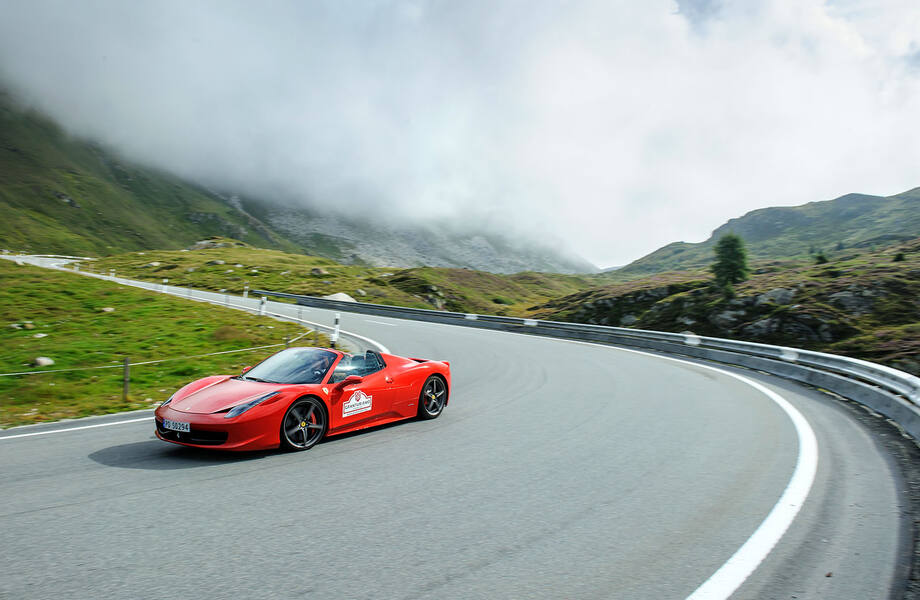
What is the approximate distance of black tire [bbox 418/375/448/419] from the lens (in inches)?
317

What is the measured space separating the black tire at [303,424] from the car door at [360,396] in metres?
0.18

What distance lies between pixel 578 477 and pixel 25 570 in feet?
13.8

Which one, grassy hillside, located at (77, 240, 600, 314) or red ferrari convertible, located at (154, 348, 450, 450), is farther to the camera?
grassy hillside, located at (77, 240, 600, 314)

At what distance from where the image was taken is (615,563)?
11.6 ft

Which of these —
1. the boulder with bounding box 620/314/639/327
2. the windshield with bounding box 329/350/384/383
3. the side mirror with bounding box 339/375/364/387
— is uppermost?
the boulder with bounding box 620/314/639/327

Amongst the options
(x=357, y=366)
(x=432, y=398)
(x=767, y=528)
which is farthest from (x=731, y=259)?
(x=767, y=528)

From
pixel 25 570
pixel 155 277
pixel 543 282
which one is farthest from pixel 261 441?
pixel 543 282

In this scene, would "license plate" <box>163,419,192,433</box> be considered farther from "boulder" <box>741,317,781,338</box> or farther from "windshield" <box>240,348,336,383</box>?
"boulder" <box>741,317,781,338</box>

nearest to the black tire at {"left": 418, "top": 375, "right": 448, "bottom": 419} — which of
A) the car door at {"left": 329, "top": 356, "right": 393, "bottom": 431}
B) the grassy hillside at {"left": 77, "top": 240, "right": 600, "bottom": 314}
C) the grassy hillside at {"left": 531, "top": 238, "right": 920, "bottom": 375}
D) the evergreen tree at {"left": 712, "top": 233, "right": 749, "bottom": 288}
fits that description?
the car door at {"left": 329, "top": 356, "right": 393, "bottom": 431}

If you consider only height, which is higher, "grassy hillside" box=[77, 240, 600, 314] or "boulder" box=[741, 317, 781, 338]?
"grassy hillside" box=[77, 240, 600, 314]

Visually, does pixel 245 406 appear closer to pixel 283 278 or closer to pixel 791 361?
pixel 791 361

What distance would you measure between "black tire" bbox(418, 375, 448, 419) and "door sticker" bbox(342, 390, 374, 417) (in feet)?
3.32

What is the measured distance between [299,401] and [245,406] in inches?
23.5

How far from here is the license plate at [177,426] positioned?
5742 millimetres
